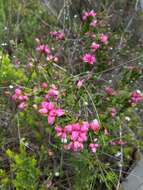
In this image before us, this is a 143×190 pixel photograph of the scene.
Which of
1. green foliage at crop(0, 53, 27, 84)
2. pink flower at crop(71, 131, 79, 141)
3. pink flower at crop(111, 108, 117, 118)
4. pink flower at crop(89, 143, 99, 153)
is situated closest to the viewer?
pink flower at crop(71, 131, 79, 141)

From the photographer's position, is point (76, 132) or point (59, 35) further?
point (59, 35)

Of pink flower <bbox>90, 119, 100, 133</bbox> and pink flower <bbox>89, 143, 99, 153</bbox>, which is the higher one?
pink flower <bbox>90, 119, 100, 133</bbox>

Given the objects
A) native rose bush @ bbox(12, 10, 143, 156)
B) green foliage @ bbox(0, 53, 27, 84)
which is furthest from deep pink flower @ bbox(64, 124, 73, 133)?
green foliage @ bbox(0, 53, 27, 84)

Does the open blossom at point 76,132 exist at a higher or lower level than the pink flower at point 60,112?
lower

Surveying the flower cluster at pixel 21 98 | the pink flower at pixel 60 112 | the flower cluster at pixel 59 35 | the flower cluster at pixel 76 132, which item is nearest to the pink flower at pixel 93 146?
the flower cluster at pixel 76 132

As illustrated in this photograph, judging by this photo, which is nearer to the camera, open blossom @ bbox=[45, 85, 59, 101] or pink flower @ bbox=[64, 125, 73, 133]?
pink flower @ bbox=[64, 125, 73, 133]

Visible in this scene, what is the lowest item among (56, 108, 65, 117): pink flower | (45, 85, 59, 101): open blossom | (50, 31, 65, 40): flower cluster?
(56, 108, 65, 117): pink flower

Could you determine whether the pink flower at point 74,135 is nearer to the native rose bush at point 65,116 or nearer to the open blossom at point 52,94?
the native rose bush at point 65,116

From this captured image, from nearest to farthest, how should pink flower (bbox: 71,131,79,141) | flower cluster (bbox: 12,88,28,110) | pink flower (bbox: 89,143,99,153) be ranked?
pink flower (bbox: 71,131,79,141), pink flower (bbox: 89,143,99,153), flower cluster (bbox: 12,88,28,110)

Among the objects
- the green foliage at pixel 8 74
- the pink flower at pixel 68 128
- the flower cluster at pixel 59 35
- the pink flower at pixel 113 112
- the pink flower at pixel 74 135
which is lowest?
the pink flower at pixel 74 135

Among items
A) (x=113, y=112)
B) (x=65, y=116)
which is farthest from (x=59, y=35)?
(x=65, y=116)

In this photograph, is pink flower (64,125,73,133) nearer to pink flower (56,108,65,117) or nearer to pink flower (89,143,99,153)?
pink flower (56,108,65,117)

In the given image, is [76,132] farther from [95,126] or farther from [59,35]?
[59,35]

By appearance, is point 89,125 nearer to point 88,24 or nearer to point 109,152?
point 109,152
